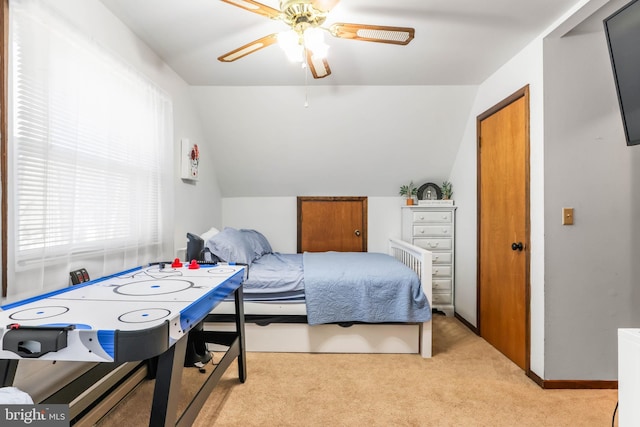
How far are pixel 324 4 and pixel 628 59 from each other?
4.21 ft

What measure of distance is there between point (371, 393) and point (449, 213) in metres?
2.21

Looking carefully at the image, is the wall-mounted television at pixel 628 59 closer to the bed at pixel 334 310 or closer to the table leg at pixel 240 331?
the bed at pixel 334 310

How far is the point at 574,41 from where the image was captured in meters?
2.07

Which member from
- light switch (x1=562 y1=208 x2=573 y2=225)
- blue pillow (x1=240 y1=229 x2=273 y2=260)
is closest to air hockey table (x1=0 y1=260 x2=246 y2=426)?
blue pillow (x1=240 y1=229 x2=273 y2=260)

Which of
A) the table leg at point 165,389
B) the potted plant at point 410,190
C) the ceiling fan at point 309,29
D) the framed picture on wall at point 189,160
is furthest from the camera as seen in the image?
the potted plant at point 410,190

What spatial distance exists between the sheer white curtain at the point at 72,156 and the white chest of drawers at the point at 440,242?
2595mm

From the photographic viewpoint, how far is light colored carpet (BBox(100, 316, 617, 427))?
1747mm

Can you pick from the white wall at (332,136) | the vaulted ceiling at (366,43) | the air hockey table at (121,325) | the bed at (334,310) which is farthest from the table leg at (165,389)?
the white wall at (332,136)

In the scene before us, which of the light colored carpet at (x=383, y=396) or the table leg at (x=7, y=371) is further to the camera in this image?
the light colored carpet at (x=383, y=396)

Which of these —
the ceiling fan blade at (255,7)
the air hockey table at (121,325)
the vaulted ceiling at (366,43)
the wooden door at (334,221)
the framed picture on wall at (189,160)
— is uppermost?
the vaulted ceiling at (366,43)

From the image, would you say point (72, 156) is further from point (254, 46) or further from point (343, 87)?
point (343, 87)

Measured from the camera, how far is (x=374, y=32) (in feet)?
5.15

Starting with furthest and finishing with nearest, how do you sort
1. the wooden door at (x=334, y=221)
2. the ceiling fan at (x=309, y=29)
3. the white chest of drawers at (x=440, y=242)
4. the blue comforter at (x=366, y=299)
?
1. the wooden door at (x=334, y=221)
2. the white chest of drawers at (x=440, y=242)
3. the blue comforter at (x=366, y=299)
4. the ceiling fan at (x=309, y=29)

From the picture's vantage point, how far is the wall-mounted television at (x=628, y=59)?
4.34 feet
